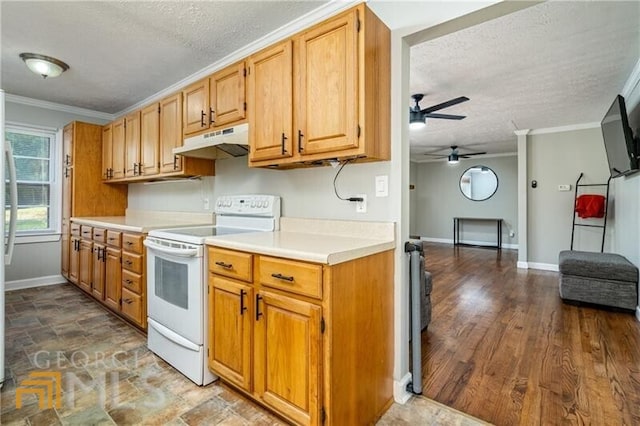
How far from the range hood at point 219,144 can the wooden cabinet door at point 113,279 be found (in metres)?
1.18

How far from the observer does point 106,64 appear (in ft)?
9.82

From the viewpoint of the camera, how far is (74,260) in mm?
3869

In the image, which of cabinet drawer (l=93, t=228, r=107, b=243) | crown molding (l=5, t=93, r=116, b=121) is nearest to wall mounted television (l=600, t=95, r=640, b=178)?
cabinet drawer (l=93, t=228, r=107, b=243)

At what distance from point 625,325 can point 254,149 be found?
3.72m

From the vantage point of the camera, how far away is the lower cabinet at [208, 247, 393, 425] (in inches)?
54.9

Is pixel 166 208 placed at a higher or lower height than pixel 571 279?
higher

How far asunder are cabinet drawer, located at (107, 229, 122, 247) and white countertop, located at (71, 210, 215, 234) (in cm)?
6

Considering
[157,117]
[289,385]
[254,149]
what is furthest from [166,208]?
[289,385]

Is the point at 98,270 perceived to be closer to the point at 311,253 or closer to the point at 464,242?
the point at 311,253

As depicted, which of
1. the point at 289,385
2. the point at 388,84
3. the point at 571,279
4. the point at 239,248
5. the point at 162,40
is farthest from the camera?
the point at 571,279

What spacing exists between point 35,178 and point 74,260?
1310 mm

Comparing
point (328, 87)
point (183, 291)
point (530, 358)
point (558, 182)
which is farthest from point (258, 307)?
point (558, 182)

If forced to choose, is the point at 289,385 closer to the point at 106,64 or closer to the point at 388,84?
the point at 388,84

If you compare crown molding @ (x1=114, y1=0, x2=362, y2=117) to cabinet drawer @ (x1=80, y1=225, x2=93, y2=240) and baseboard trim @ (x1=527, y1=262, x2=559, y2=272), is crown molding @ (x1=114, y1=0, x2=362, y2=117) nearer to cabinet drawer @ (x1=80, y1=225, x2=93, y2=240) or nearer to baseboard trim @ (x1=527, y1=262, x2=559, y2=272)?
cabinet drawer @ (x1=80, y1=225, x2=93, y2=240)
